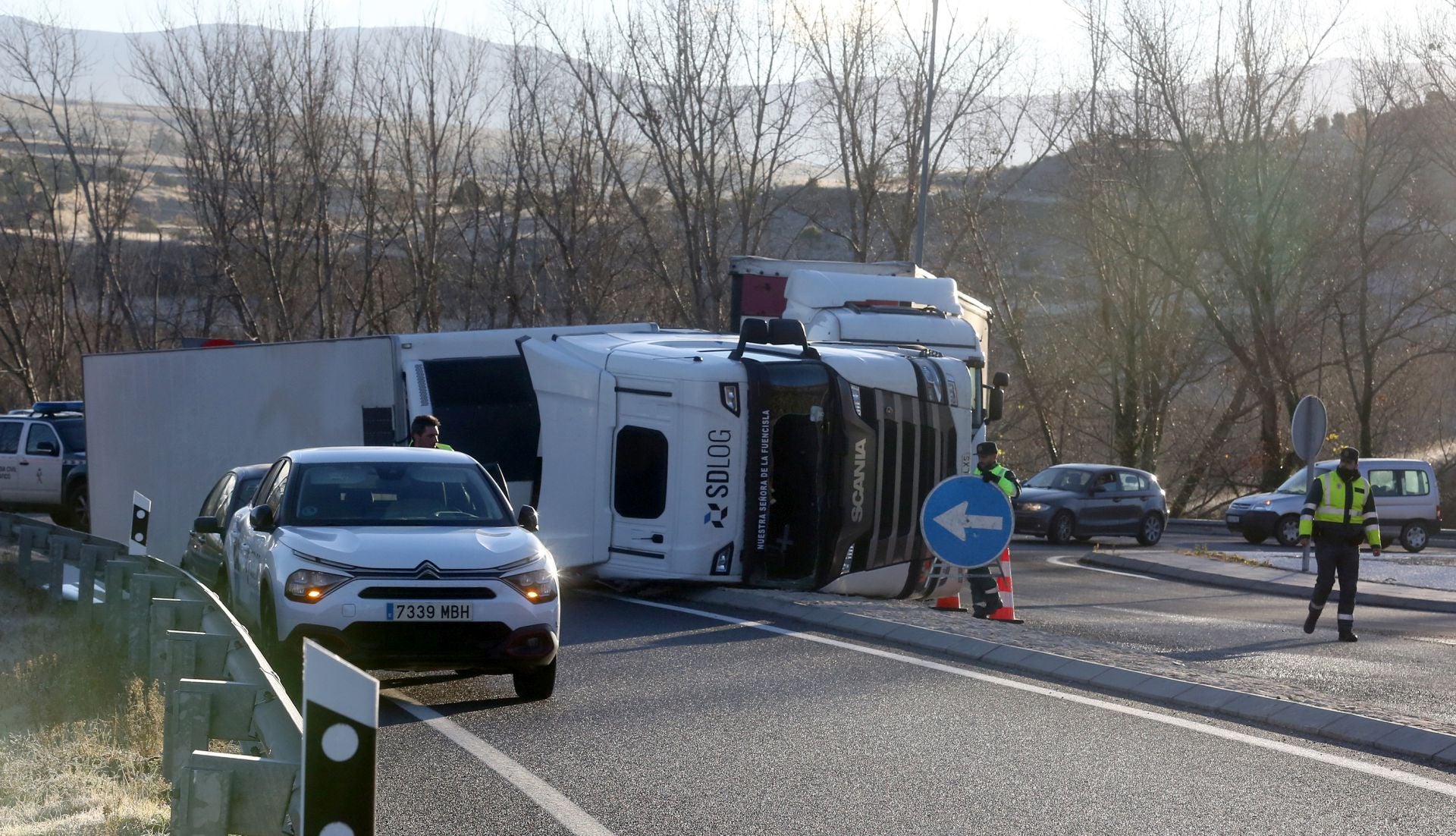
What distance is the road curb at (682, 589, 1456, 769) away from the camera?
8.39 metres

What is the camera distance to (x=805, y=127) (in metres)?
45.0

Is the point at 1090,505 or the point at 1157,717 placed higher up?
the point at 1090,505

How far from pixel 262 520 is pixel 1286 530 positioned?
95.4 feet

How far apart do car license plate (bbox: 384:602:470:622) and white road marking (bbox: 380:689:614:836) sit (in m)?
0.57

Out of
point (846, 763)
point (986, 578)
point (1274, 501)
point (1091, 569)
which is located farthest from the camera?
point (1274, 501)

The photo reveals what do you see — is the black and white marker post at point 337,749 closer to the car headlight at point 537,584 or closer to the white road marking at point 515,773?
the white road marking at point 515,773

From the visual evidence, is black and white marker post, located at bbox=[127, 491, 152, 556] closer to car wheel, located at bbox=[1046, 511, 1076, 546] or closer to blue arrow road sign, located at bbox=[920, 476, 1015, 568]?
blue arrow road sign, located at bbox=[920, 476, 1015, 568]

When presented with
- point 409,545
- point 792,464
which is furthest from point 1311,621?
point 409,545

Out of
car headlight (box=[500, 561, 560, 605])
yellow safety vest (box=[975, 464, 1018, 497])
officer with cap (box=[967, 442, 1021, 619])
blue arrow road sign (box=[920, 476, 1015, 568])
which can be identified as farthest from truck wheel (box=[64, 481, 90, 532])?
car headlight (box=[500, 561, 560, 605])

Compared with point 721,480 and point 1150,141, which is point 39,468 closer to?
point 721,480

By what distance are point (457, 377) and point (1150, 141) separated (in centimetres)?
3209

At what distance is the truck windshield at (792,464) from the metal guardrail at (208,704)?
6.04 metres

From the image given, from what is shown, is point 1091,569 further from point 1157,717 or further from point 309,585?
point 309,585

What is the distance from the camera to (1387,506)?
34719 millimetres
